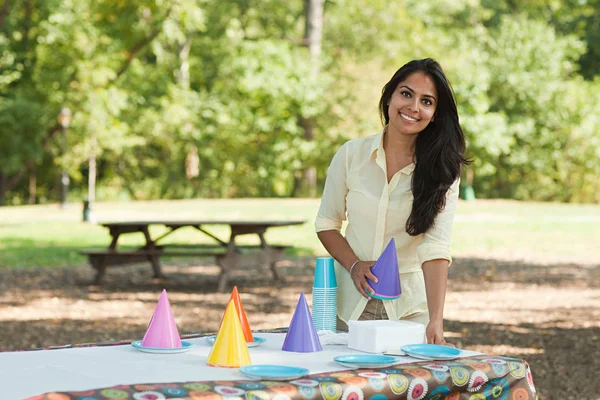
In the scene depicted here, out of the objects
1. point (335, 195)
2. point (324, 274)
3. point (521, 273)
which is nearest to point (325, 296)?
point (324, 274)

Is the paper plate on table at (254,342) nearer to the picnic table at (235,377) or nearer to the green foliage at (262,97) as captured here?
the picnic table at (235,377)

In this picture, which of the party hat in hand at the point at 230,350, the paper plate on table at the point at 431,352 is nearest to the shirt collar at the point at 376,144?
the paper plate on table at the point at 431,352

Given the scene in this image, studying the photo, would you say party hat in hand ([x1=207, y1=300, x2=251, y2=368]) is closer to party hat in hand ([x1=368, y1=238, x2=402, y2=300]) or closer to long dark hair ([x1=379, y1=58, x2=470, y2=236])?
party hat in hand ([x1=368, y1=238, x2=402, y2=300])

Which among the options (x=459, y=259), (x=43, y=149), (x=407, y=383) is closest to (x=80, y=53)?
(x=43, y=149)

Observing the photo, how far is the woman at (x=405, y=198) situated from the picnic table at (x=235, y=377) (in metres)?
0.33

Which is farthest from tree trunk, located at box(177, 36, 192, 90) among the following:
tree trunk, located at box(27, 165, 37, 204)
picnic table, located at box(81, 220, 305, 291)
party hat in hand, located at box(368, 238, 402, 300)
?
party hat in hand, located at box(368, 238, 402, 300)

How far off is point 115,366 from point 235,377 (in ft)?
1.17

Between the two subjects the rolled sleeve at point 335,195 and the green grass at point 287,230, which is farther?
the green grass at point 287,230

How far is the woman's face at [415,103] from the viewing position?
3.28 metres

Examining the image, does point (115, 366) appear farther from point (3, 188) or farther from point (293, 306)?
point (3, 188)

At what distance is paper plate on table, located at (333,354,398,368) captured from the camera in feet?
9.07

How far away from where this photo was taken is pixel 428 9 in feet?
149

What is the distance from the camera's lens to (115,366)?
8.89ft

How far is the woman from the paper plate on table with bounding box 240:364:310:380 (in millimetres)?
700
